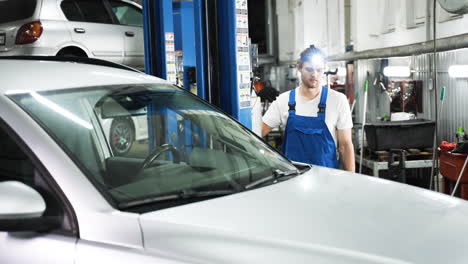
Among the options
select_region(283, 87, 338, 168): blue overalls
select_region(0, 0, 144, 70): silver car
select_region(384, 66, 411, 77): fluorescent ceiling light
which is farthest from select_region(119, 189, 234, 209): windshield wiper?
select_region(0, 0, 144, 70): silver car

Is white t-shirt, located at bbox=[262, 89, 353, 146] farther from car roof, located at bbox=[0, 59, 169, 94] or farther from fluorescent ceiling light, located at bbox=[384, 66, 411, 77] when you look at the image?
fluorescent ceiling light, located at bbox=[384, 66, 411, 77]

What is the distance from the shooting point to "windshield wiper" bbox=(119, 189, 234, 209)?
2119 mm

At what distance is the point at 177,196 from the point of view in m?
2.22

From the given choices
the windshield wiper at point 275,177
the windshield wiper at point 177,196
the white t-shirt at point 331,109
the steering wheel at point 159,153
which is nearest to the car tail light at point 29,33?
the white t-shirt at point 331,109

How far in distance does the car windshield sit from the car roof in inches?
1.7

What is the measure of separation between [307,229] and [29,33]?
5807 millimetres

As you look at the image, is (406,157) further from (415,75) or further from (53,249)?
(53,249)

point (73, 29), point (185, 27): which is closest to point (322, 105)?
point (185, 27)

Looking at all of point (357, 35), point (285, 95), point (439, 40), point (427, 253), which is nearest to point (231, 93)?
point (285, 95)

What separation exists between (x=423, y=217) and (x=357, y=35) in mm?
8915

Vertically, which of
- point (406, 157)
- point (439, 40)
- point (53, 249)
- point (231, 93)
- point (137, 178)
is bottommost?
point (406, 157)

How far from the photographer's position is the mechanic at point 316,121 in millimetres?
4289

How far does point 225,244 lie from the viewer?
189 cm

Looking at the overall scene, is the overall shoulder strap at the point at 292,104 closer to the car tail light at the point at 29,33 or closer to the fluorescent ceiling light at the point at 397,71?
the fluorescent ceiling light at the point at 397,71
